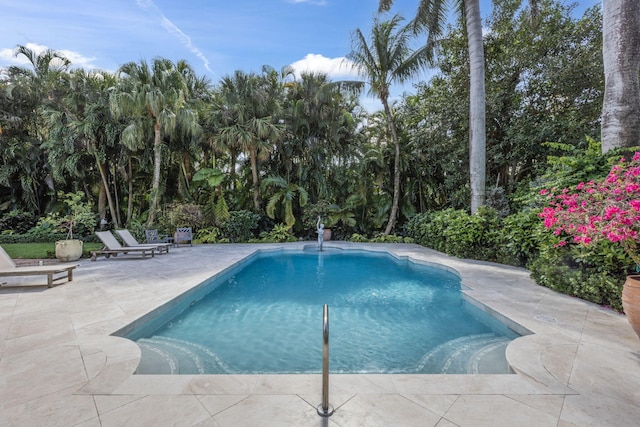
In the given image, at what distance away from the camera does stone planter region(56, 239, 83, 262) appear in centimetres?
888

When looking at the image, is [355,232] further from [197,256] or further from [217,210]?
[197,256]

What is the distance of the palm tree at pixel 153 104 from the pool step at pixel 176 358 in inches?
408

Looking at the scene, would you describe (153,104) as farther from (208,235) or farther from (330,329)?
(330,329)

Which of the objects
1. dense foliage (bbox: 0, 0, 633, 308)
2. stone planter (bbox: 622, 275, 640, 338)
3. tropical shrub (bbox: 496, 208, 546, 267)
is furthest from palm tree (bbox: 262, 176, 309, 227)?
stone planter (bbox: 622, 275, 640, 338)

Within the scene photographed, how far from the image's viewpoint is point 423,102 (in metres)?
13.8

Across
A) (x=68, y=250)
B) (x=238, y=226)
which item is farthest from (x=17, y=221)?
(x=238, y=226)

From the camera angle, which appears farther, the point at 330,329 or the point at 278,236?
the point at 278,236

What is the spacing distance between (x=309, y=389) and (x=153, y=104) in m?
12.3

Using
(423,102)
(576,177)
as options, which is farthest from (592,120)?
(576,177)

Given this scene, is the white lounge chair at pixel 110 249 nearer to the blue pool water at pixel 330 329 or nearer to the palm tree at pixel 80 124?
the blue pool water at pixel 330 329

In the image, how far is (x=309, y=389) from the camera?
244cm

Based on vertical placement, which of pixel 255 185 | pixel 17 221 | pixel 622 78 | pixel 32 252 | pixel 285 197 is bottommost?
pixel 32 252

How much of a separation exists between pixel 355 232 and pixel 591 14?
1158cm

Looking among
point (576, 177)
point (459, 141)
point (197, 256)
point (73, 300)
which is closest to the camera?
point (73, 300)
